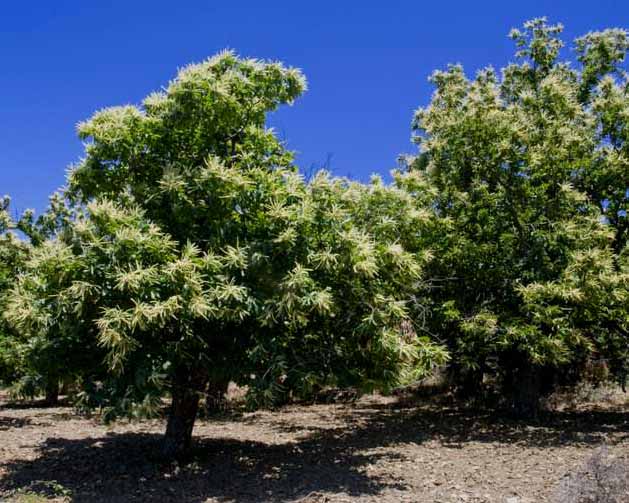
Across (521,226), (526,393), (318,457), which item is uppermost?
(521,226)

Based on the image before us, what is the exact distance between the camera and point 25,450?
11078 mm

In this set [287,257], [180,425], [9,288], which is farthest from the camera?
[9,288]

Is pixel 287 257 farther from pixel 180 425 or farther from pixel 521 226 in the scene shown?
pixel 521 226

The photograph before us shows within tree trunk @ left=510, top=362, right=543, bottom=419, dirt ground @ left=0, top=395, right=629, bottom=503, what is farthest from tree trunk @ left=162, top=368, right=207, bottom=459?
tree trunk @ left=510, top=362, right=543, bottom=419

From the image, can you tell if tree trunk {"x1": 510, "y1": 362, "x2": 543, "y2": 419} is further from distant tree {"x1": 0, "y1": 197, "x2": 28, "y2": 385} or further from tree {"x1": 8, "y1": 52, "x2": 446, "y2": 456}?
distant tree {"x1": 0, "y1": 197, "x2": 28, "y2": 385}

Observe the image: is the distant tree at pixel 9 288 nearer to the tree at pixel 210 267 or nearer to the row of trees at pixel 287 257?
the row of trees at pixel 287 257

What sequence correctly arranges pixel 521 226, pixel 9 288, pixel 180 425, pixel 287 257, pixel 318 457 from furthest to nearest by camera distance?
1. pixel 9 288
2. pixel 521 226
3. pixel 318 457
4. pixel 180 425
5. pixel 287 257

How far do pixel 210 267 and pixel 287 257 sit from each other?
106cm

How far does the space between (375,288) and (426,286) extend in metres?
3.57

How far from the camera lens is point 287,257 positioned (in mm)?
7953

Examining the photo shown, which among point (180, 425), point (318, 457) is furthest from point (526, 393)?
point (180, 425)

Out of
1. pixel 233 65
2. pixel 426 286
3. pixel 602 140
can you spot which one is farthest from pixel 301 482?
pixel 602 140

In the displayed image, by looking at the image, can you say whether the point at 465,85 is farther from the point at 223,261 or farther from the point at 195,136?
the point at 223,261

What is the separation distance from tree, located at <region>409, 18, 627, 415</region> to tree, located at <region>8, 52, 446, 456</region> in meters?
2.90
